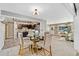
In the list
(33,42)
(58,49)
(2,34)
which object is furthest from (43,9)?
(2,34)

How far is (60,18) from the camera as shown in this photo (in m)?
2.37

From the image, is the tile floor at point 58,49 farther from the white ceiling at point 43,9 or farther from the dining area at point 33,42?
the white ceiling at point 43,9

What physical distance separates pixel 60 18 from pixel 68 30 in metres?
0.33

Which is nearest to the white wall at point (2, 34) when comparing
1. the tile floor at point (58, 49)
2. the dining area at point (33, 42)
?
the tile floor at point (58, 49)

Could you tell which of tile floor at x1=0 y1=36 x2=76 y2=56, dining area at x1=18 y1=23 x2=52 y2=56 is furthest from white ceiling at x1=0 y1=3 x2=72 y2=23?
tile floor at x1=0 y1=36 x2=76 y2=56

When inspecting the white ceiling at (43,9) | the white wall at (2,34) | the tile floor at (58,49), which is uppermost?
the white ceiling at (43,9)

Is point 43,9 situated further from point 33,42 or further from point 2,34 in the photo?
point 2,34

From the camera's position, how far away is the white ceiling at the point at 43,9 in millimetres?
2262

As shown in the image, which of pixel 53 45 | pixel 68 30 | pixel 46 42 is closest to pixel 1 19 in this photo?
pixel 46 42

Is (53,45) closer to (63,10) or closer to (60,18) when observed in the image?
(60,18)

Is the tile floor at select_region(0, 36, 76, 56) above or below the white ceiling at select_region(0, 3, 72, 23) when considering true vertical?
below

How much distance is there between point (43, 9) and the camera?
230 centimetres

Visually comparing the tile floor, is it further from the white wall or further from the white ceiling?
the white ceiling

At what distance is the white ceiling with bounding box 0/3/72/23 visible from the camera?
2.26 m
